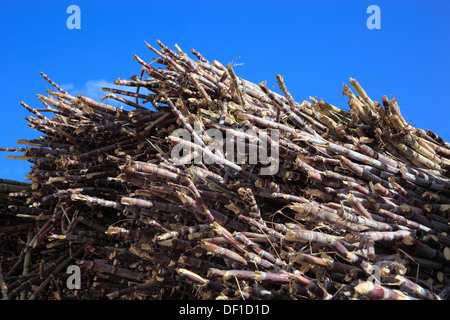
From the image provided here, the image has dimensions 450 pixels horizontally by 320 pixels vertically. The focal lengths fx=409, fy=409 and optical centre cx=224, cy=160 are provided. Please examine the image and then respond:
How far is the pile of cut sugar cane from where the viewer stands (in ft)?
6.78

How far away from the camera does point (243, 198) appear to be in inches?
92.5

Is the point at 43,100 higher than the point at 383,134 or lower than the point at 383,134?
higher

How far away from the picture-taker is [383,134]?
9.12ft

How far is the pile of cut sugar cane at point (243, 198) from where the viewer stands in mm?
2066

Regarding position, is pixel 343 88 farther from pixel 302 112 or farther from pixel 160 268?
pixel 160 268

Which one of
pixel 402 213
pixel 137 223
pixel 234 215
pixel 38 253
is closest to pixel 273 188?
pixel 234 215

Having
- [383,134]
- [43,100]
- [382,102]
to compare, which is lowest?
[383,134]

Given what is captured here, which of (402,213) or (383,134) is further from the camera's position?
(383,134)

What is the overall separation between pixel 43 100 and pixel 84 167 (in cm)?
151

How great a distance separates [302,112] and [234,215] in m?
1.01
